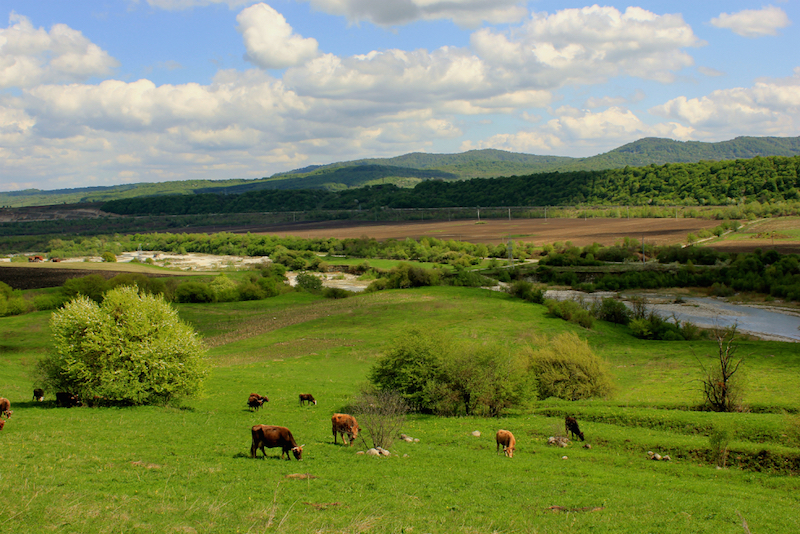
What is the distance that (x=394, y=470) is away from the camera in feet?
51.1

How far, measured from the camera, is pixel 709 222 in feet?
465

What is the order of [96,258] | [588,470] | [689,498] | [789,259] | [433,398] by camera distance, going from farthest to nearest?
[96,258], [789,259], [433,398], [588,470], [689,498]

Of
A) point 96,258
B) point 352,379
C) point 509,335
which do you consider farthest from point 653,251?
point 96,258

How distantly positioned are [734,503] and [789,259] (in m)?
95.1

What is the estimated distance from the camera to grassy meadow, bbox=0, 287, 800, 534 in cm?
1109

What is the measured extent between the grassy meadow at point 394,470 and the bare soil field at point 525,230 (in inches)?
4159

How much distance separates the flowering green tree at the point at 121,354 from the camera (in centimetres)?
2234

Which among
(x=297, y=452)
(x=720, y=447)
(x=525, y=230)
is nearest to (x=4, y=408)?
(x=297, y=452)

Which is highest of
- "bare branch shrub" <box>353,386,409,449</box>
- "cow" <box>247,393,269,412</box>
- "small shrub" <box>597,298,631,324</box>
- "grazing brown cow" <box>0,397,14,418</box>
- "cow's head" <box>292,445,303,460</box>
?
"grazing brown cow" <box>0,397,14,418</box>

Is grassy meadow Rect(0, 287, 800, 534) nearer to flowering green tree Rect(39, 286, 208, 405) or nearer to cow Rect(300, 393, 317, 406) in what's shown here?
cow Rect(300, 393, 317, 406)

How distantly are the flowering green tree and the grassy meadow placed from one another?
100cm

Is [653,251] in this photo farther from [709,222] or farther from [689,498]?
[689,498]

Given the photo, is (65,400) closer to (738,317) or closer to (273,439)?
(273,439)

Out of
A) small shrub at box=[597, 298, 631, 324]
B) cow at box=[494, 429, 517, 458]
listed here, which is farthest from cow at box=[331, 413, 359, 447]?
small shrub at box=[597, 298, 631, 324]
